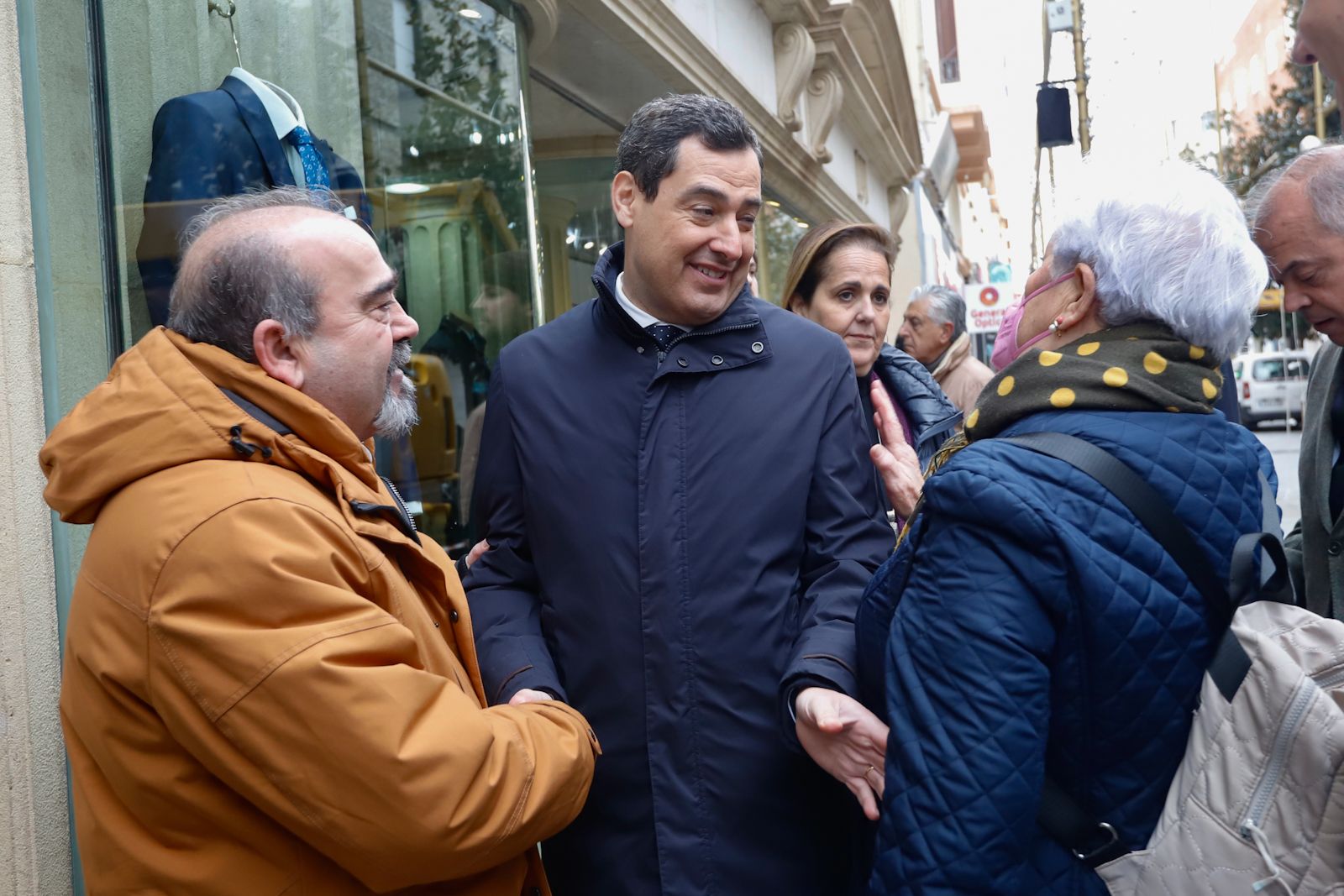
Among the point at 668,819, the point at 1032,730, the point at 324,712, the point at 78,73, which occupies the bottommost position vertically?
the point at 668,819

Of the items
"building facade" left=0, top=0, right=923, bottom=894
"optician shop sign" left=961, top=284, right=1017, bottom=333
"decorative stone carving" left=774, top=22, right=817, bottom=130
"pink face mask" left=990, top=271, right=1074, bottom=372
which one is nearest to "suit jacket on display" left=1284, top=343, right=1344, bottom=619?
"pink face mask" left=990, top=271, right=1074, bottom=372

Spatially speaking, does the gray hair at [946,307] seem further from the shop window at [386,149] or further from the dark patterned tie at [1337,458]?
the dark patterned tie at [1337,458]

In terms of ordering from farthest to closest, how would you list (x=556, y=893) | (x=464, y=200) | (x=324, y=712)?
(x=464, y=200)
(x=556, y=893)
(x=324, y=712)

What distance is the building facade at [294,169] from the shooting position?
257 centimetres

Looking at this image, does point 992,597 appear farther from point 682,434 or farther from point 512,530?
point 512,530

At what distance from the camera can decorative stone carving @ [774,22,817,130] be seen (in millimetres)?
10125

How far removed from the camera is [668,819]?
2.22 metres

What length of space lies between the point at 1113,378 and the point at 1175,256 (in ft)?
0.76

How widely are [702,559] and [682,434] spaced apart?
25 centimetres

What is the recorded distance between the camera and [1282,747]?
163cm

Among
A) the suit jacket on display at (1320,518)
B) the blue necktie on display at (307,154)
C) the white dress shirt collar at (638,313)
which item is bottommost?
the suit jacket on display at (1320,518)

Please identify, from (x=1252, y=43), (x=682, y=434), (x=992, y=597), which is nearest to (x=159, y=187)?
(x=682, y=434)

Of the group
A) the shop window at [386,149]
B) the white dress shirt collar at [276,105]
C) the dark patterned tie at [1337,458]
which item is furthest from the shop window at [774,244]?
the dark patterned tie at [1337,458]

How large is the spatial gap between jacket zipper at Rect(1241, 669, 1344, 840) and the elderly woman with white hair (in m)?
0.15
